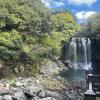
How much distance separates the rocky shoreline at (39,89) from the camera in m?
13.8

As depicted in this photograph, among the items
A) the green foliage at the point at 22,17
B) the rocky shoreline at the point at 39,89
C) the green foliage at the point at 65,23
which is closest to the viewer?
the rocky shoreline at the point at 39,89

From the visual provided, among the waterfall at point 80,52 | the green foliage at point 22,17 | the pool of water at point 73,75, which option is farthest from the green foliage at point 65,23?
the green foliage at point 22,17

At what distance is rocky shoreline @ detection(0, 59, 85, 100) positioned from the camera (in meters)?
13.8

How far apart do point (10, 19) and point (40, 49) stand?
10.8ft

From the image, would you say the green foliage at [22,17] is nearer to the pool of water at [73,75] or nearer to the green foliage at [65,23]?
the pool of water at [73,75]

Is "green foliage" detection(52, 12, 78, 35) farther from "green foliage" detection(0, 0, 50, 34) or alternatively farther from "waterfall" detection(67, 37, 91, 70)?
"green foliage" detection(0, 0, 50, 34)

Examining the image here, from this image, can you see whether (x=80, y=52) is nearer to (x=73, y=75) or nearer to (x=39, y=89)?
(x=73, y=75)

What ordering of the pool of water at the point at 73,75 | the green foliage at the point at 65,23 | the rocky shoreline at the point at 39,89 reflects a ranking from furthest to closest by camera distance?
the green foliage at the point at 65,23 < the pool of water at the point at 73,75 < the rocky shoreline at the point at 39,89

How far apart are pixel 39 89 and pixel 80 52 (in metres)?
17.8

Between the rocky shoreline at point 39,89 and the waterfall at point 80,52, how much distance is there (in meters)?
12.0

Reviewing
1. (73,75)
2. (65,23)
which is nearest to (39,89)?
(73,75)

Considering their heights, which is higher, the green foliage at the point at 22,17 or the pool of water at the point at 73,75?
the green foliage at the point at 22,17

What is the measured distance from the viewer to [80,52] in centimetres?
3189

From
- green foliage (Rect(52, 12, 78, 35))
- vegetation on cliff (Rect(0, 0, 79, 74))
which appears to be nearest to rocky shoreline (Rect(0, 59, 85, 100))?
vegetation on cliff (Rect(0, 0, 79, 74))
